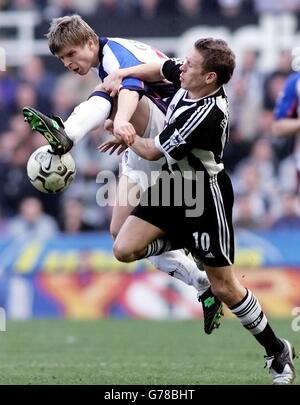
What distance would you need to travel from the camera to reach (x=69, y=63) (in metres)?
7.38

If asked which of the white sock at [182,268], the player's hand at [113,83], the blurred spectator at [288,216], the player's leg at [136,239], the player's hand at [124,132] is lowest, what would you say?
the white sock at [182,268]

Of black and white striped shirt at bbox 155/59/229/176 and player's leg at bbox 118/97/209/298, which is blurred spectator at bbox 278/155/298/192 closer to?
player's leg at bbox 118/97/209/298

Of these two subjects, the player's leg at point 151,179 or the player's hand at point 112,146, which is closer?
the player's hand at point 112,146

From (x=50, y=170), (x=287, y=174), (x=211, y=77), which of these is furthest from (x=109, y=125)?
(x=287, y=174)

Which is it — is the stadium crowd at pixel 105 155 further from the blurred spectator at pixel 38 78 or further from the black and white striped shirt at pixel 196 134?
the black and white striped shirt at pixel 196 134

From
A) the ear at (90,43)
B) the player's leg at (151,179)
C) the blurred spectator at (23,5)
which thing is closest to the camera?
the ear at (90,43)

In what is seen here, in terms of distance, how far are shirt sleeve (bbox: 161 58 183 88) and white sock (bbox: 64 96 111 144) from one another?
0.44 metres

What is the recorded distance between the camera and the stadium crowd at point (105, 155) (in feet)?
45.8

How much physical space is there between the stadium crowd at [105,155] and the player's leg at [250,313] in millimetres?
6496

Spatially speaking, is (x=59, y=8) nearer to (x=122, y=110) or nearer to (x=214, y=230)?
(x=122, y=110)

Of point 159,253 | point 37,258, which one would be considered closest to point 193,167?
point 159,253

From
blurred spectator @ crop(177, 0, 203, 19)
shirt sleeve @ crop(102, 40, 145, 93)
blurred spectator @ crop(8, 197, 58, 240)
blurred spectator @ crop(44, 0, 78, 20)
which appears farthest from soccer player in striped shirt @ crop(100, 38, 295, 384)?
blurred spectator @ crop(44, 0, 78, 20)

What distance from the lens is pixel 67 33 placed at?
7227mm

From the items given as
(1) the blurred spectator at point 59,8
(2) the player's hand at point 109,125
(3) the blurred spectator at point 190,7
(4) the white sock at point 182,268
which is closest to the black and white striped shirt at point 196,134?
(2) the player's hand at point 109,125
